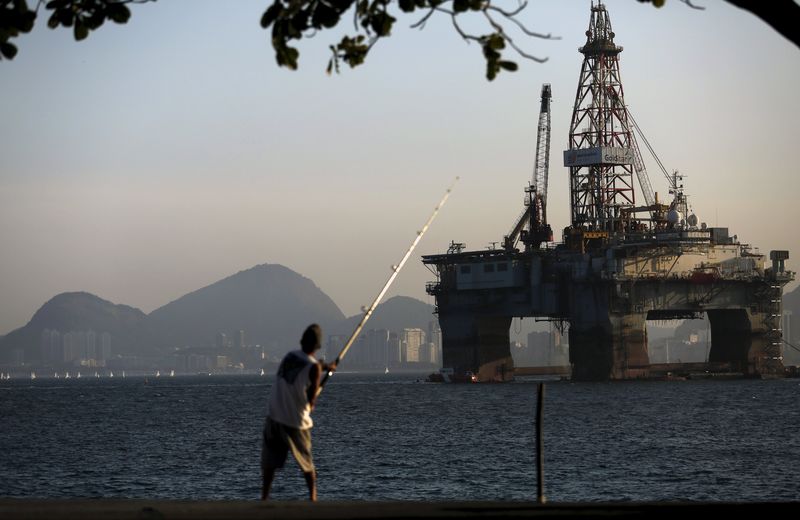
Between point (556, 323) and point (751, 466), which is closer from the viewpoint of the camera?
point (751, 466)

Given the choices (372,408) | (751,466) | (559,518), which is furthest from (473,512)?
(372,408)

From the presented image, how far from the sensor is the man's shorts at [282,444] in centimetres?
2042

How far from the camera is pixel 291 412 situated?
20297 millimetres

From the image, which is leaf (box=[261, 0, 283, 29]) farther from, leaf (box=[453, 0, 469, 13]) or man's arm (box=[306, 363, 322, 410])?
man's arm (box=[306, 363, 322, 410])

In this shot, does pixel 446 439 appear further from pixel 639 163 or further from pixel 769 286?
pixel 639 163

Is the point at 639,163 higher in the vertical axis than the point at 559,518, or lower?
higher

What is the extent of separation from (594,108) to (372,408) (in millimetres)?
65788

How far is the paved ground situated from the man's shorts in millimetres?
924

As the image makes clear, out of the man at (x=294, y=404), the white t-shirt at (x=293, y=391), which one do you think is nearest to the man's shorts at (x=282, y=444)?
the man at (x=294, y=404)

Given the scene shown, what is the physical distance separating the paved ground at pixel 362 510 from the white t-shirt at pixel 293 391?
1287 mm

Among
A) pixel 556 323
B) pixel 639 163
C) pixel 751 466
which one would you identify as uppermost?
pixel 639 163

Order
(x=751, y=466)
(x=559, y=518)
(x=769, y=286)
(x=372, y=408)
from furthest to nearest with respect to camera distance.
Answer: (x=769, y=286) → (x=372, y=408) → (x=751, y=466) → (x=559, y=518)

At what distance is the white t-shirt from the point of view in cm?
2011

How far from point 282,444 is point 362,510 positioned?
238 cm
